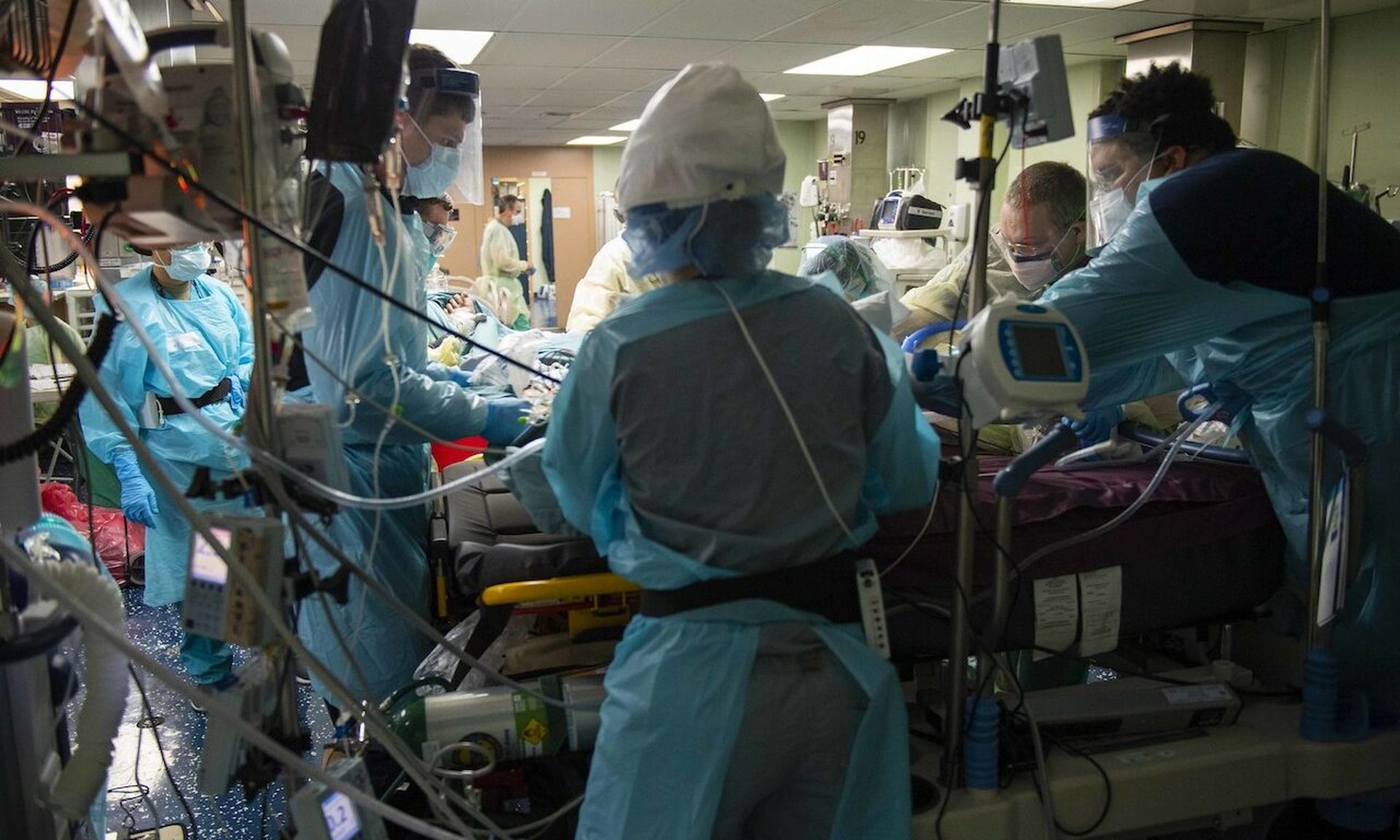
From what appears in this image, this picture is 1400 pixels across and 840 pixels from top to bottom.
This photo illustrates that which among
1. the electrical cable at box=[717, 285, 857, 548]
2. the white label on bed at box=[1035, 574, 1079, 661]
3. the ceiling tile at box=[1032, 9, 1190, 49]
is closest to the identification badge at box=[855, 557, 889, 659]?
the electrical cable at box=[717, 285, 857, 548]

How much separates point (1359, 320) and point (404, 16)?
5.98ft

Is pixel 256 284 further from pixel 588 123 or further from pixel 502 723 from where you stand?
pixel 588 123

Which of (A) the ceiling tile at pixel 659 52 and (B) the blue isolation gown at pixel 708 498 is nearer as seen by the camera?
(B) the blue isolation gown at pixel 708 498

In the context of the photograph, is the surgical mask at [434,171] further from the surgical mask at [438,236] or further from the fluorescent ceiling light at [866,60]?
the fluorescent ceiling light at [866,60]

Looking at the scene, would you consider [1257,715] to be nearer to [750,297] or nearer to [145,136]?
[750,297]

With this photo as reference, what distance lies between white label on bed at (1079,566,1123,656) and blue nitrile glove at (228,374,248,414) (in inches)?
117

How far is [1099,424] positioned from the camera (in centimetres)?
252

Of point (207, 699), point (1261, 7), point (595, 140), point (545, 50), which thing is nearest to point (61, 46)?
point (207, 699)

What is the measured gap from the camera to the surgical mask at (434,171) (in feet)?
7.52

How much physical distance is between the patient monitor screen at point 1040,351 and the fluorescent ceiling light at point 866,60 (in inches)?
202

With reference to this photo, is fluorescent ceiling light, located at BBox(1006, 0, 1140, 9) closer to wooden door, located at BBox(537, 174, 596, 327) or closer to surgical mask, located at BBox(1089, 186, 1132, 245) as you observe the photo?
surgical mask, located at BBox(1089, 186, 1132, 245)

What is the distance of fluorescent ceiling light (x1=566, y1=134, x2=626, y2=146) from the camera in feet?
38.5

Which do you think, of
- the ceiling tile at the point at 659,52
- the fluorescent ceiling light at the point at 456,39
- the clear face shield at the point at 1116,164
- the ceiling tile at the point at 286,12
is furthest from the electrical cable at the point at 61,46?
the ceiling tile at the point at 659,52

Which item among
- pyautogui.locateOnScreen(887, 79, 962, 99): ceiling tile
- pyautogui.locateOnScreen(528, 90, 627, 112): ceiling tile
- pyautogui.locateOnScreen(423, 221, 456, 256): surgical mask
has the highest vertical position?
pyautogui.locateOnScreen(887, 79, 962, 99): ceiling tile
